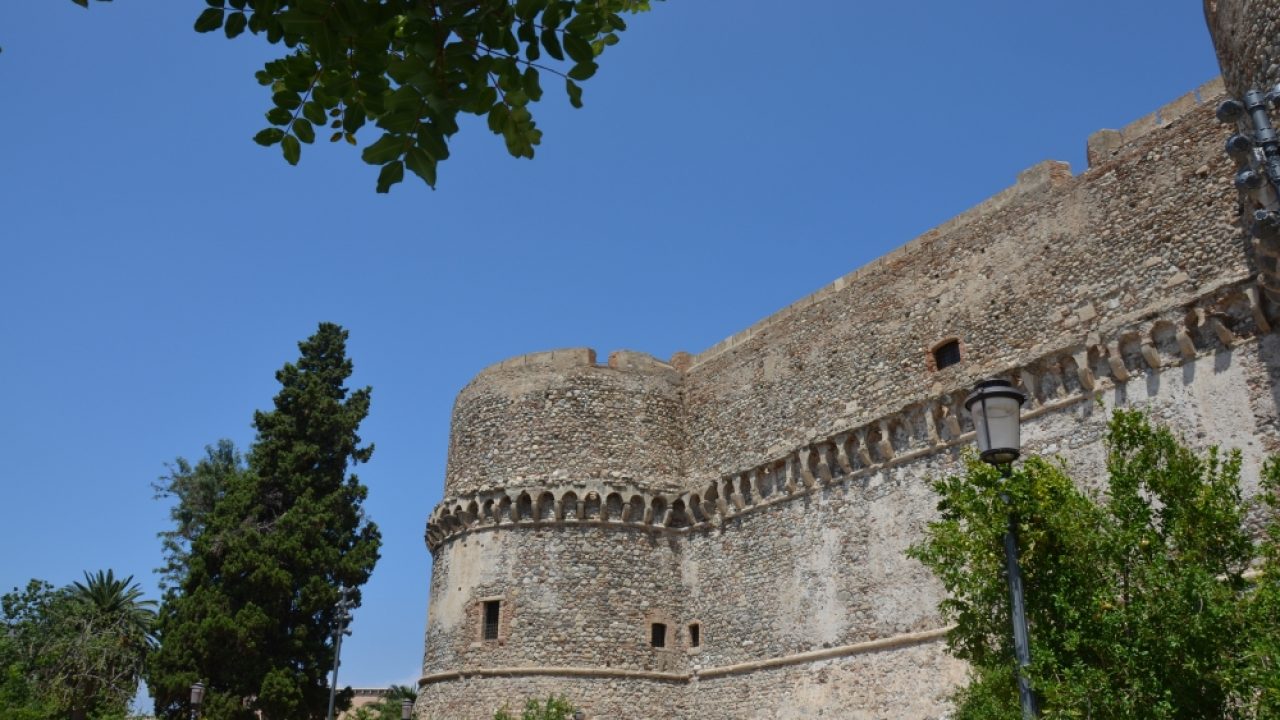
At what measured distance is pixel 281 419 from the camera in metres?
23.8

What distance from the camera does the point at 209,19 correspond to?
12.5ft

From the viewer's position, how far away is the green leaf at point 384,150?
369 cm

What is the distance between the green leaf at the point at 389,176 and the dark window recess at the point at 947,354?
13.3 metres

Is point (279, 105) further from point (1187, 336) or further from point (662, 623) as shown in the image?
point (662, 623)

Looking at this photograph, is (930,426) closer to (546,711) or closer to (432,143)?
(546,711)

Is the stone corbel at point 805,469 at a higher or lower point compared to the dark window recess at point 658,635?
higher

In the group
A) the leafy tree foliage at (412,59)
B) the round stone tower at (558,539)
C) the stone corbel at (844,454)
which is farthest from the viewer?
the round stone tower at (558,539)

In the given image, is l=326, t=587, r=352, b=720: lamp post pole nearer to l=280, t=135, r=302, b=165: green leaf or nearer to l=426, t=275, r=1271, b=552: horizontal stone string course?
l=426, t=275, r=1271, b=552: horizontal stone string course

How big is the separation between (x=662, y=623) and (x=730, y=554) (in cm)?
201

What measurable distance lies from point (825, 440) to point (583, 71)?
14160 mm

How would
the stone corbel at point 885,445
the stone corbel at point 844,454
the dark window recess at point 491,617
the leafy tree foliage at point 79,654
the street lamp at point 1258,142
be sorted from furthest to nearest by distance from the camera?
the leafy tree foliage at point 79,654 < the dark window recess at point 491,617 < the stone corbel at point 844,454 < the stone corbel at point 885,445 < the street lamp at point 1258,142

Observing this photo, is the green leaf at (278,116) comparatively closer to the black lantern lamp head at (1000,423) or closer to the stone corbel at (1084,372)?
the black lantern lamp head at (1000,423)

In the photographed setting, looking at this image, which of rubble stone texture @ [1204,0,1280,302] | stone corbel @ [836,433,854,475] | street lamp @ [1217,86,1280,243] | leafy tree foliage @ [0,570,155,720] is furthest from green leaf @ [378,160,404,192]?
leafy tree foliage @ [0,570,155,720]

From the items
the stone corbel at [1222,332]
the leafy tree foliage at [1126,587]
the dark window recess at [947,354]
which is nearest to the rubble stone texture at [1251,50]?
the stone corbel at [1222,332]
